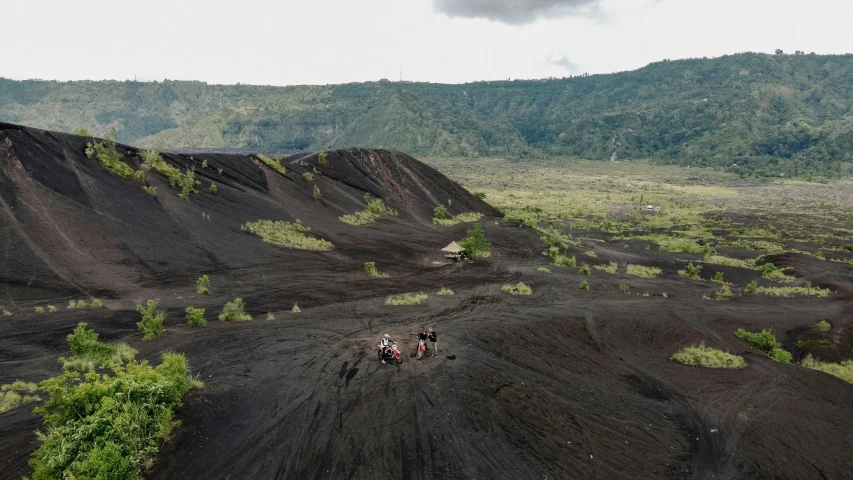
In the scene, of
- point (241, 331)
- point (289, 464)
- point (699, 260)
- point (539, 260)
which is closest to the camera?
point (289, 464)

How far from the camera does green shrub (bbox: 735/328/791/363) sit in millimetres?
24594

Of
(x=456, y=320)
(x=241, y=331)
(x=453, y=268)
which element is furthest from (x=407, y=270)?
(x=241, y=331)

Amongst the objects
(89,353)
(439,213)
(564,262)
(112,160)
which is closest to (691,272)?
(564,262)

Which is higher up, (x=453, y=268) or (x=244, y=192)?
(x=244, y=192)

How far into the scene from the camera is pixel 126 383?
43.7 feet

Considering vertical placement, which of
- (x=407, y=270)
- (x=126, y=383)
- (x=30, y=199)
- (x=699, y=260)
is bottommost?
(x=699, y=260)

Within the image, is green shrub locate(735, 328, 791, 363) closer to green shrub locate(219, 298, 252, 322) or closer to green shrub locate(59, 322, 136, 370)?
green shrub locate(219, 298, 252, 322)

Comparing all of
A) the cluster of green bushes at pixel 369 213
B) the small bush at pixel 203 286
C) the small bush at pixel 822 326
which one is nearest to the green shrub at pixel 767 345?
the small bush at pixel 822 326

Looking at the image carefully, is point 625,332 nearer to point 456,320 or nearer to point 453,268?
point 456,320

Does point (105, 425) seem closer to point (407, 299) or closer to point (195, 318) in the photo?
point (195, 318)

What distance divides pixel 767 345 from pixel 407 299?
21.3 m

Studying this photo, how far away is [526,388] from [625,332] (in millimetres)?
11400

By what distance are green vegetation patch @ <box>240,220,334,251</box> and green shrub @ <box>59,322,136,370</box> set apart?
2226 centimetres

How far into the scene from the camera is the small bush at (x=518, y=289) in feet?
112
